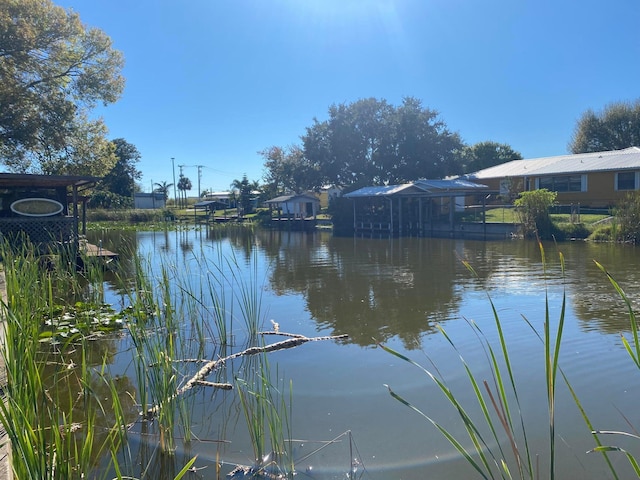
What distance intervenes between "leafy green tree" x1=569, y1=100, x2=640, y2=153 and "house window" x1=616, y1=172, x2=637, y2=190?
53.5 feet

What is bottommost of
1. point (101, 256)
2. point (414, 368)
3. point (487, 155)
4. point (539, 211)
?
point (414, 368)

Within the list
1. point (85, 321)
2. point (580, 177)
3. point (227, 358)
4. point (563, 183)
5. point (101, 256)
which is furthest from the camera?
point (563, 183)

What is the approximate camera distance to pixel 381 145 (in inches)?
1592

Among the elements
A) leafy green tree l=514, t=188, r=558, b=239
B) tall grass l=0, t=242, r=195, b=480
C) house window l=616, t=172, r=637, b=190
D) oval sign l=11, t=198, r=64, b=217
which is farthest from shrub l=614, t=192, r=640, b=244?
tall grass l=0, t=242, r=195, b=480

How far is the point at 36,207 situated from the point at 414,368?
468 inches

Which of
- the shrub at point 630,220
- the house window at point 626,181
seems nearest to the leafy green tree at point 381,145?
the house window at point 626,181

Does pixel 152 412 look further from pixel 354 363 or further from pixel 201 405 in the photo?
pixel 354 363

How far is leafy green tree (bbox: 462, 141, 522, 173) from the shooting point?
51562 mm

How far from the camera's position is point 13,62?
18.1 m

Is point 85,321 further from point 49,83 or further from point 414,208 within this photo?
point 414,208

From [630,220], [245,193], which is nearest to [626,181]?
[630,220]

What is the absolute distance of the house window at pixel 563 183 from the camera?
2974 cm

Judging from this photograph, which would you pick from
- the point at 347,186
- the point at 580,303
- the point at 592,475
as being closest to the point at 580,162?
the point at 347,186

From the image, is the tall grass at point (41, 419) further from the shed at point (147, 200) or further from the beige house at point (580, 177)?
the shed at point (147, 200)
